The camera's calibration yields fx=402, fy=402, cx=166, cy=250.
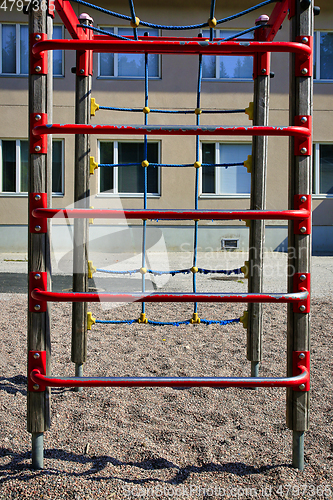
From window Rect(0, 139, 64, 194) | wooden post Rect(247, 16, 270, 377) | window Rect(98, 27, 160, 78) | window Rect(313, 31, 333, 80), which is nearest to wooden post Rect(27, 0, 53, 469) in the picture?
wooden post Rect(247, 16, 270, 377)

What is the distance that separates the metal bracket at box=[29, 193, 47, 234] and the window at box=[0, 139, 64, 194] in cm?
839

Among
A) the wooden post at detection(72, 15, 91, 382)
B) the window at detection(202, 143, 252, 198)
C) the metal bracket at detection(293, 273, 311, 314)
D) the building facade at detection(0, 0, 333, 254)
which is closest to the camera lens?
the metal bracket at detection(293, 273, 311, 314)

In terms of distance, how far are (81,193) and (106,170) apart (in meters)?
7.67

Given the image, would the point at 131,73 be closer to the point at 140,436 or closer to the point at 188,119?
the point at 188,119

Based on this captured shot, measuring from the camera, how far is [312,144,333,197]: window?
9938 millimetres

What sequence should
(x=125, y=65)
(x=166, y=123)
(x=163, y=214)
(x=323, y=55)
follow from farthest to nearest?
1. (x=323, y=55)
2. (x=125, y=65)
3. (x=166, y=123)
4. (x=163, y=214)

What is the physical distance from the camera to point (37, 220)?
1.52 metres

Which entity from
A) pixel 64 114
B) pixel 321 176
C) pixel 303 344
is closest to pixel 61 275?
pixel 64 114

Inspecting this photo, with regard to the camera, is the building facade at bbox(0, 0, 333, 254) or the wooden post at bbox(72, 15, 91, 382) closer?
the wooden post at bbox(72, 15, 91, 382)

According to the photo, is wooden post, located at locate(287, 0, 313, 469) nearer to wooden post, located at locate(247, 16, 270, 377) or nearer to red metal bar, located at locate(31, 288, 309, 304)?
red metal bar, located at locate(31, 288, 309, 304)

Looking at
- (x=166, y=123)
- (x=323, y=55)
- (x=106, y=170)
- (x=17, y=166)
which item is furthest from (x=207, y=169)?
(x=17, y=166)

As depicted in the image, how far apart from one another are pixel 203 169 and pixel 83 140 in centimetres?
774

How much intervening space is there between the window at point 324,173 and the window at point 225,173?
1.74m

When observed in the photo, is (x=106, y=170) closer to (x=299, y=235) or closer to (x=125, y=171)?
(x=125, y=171)
